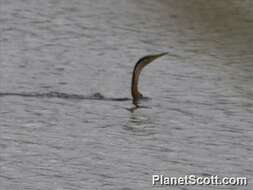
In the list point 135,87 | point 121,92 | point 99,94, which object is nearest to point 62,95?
point 99,94

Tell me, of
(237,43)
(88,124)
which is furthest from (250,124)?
(237,43)

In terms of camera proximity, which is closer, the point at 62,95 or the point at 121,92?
the point at 62,95

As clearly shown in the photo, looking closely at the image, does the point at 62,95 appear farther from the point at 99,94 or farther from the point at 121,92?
the point at 121,92

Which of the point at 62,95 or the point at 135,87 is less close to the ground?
the point at 135,87

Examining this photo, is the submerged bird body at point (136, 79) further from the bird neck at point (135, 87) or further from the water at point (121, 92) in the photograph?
the water at point (121, 92)

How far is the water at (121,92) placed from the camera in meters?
8.43

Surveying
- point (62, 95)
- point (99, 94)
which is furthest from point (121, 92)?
point (62, 95)

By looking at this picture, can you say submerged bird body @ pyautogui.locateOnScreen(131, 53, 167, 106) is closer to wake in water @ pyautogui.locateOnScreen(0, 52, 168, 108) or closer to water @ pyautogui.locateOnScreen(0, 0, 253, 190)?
wake in water @ pyautogui.locateOnScreen(0, 52, 168, 108)

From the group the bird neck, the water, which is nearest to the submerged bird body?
the bird neck

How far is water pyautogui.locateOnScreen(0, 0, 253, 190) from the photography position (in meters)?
8.43

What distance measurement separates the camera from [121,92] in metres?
10.7

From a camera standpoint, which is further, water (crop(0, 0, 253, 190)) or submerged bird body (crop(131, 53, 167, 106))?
submerged bird body (crop(131, 53, 167, 106))

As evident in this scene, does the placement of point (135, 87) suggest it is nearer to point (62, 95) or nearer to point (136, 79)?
point (136, 79)

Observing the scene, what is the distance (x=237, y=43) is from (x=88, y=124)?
3042mm
